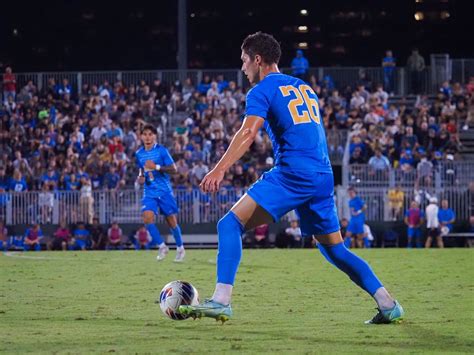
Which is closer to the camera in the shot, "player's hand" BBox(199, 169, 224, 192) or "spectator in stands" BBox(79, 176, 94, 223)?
"player's hand" BBox(199, 169, 224, 192)

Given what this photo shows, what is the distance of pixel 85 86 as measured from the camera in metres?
41.5

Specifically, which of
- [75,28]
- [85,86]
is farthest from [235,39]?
[85,86]

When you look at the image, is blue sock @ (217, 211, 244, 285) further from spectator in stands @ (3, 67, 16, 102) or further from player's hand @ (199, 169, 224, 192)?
spectator in stands @ (3, 67, 16, 102)

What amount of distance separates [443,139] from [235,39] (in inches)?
786

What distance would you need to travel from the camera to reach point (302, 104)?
9.57m

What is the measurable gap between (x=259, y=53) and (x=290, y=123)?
70cm

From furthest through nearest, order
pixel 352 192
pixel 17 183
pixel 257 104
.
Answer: pixel 17 183, pixel 352 192, pixel 257 104

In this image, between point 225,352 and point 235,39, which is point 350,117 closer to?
point 235,39

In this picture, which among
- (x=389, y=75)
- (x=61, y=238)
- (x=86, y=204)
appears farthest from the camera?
(x=389, y=75)

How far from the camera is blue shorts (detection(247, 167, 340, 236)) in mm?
9336

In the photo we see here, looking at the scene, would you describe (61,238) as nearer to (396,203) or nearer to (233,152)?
(396,203)

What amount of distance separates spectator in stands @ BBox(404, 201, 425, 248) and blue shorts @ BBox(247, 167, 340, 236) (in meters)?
21.2

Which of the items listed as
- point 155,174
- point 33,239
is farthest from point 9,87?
point 155,174

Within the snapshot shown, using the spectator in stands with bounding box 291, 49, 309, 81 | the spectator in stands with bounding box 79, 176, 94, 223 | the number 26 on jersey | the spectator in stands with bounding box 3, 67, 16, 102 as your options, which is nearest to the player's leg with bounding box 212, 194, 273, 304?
the number 26 on jersey
